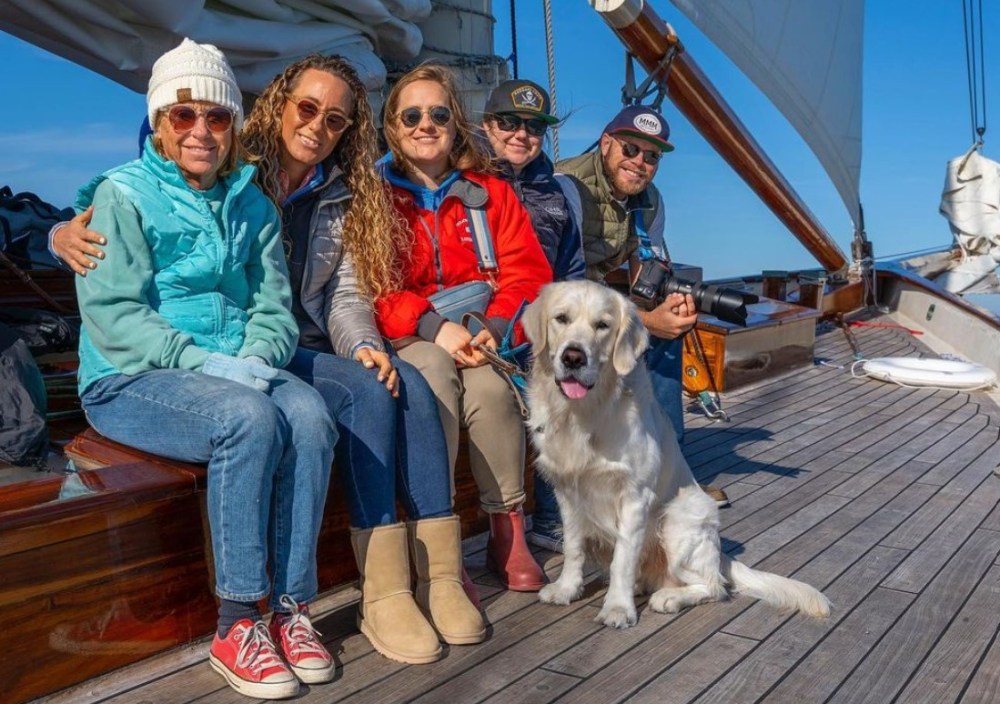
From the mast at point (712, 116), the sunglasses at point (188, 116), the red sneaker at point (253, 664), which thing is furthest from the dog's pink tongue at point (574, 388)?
the mast at point (712, 116)

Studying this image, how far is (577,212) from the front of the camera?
371cm

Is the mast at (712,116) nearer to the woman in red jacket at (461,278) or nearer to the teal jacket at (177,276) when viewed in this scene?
the woman in red jacket at (461,278)

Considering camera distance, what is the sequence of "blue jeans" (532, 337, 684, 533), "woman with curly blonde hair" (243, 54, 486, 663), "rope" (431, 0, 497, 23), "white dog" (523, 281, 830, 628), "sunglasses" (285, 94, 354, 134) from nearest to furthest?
"woman with curly blonde hair" (243, 54, 486, 663)
"white dog" (523, 281, 830, 628)
"sunglasses" (285, 94, 354, 134)
"blue jeans" (532, 337, 684, 533)
"rope" (431, 0, 497, 23)

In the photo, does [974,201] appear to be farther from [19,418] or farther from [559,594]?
[19,418]

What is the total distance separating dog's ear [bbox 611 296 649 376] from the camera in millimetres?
2801

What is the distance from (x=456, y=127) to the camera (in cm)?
320

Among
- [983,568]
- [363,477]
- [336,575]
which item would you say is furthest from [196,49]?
[983,568]

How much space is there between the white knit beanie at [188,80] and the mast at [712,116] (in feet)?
12.9

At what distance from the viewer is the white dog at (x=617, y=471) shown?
2.78m

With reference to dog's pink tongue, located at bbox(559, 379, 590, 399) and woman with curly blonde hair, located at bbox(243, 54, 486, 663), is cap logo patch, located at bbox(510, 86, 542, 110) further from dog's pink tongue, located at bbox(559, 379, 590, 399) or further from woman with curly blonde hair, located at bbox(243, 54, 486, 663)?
dog's pink tongue, located at bbox(559, 379, 590, 399)

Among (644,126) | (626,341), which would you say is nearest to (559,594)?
(626,341)

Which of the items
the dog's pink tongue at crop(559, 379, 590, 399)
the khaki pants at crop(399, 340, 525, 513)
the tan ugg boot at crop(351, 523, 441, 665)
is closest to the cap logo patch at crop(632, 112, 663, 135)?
the khaki pants at crop(399, 340, 525, 513)

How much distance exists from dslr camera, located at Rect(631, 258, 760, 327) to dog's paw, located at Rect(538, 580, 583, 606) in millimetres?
961

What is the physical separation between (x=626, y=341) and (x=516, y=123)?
1.06 m
